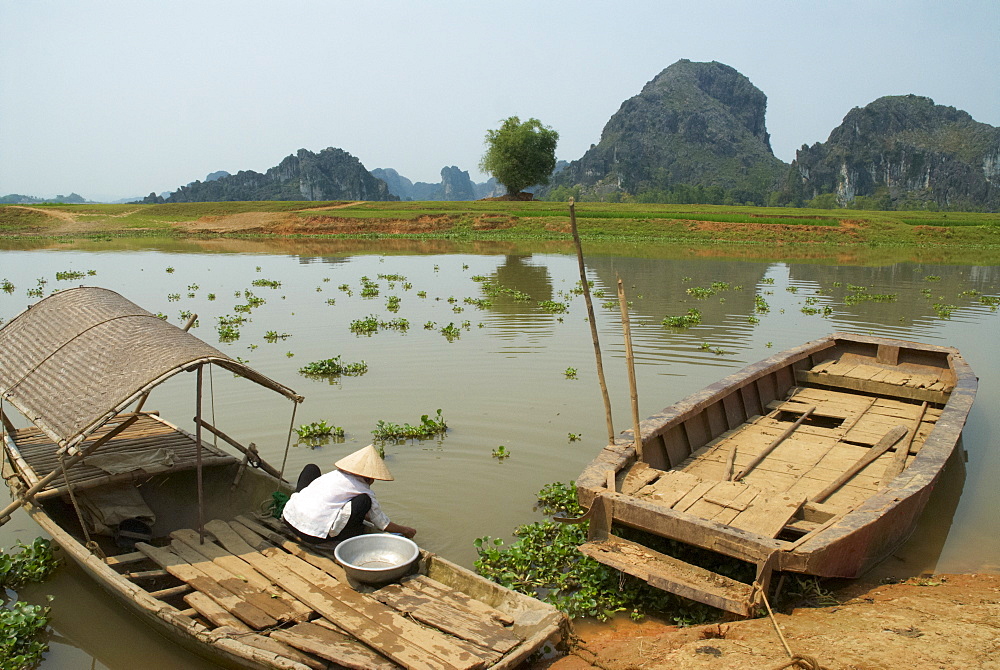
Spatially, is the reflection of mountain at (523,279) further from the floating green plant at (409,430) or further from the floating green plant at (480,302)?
the floating green plant at (409,430)

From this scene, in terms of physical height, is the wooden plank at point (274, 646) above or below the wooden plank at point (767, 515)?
below

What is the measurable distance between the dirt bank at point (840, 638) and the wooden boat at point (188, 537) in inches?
19.5

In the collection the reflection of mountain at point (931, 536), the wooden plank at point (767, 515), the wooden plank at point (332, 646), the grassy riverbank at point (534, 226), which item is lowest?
the reflection of mountain at point (931, 536)

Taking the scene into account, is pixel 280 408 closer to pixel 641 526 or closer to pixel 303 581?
pixel 303 581

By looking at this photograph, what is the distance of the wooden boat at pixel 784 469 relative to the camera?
4480 millimetres

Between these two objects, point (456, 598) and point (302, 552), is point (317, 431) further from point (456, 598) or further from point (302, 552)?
point (456, 598)

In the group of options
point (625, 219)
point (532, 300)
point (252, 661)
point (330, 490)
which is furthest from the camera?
point (625, 219)

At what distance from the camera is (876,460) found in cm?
678

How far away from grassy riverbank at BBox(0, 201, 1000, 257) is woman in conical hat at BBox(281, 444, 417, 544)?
35872mm

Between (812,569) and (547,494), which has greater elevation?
(812,569)

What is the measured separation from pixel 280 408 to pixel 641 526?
5.78 meters

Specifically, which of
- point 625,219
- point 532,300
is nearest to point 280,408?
point 532,300

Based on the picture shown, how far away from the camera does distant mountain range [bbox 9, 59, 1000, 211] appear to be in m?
115

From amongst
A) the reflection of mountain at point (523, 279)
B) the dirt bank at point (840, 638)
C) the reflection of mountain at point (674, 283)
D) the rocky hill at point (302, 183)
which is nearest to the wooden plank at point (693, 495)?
the dirt bank at point (840, 638)
